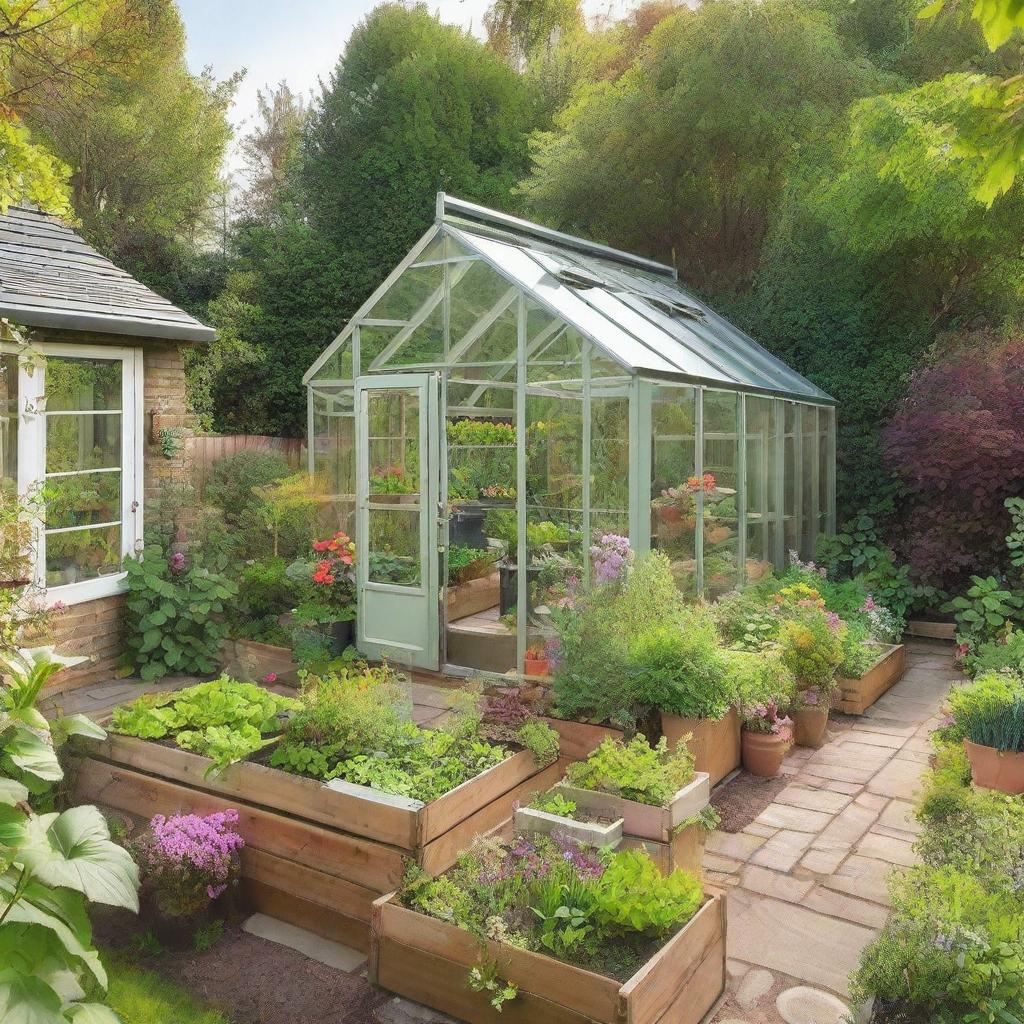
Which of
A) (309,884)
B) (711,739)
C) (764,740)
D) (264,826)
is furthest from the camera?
(764,740)

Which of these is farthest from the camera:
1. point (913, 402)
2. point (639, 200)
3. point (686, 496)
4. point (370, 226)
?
point (370, 226)

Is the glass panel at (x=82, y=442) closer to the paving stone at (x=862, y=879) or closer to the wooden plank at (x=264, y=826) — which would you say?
the wooden plank at (x=264, y=826)

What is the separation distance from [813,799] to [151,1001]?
330cm

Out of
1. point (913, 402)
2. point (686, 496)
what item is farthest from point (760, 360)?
point (686, 496)

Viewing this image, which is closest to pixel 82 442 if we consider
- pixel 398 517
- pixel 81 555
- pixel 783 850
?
pixel 81 555

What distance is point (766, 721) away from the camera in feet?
17.0

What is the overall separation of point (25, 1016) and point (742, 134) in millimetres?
11897

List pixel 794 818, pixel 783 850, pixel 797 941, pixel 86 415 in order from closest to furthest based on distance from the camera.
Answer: pixel 797 941 → pixel 783 850 → pixel 794 818 → pixel 86 415

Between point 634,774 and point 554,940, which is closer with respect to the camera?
point 554,940

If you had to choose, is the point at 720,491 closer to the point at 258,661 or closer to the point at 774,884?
the point at 774,884

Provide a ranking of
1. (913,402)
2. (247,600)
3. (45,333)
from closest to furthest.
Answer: (45,333) → (247,600) → (913,402)

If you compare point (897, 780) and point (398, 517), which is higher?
point (398, 517)

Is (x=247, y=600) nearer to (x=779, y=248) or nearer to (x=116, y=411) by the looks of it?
(x=116, y=411)

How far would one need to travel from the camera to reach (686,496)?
6.24 meters
